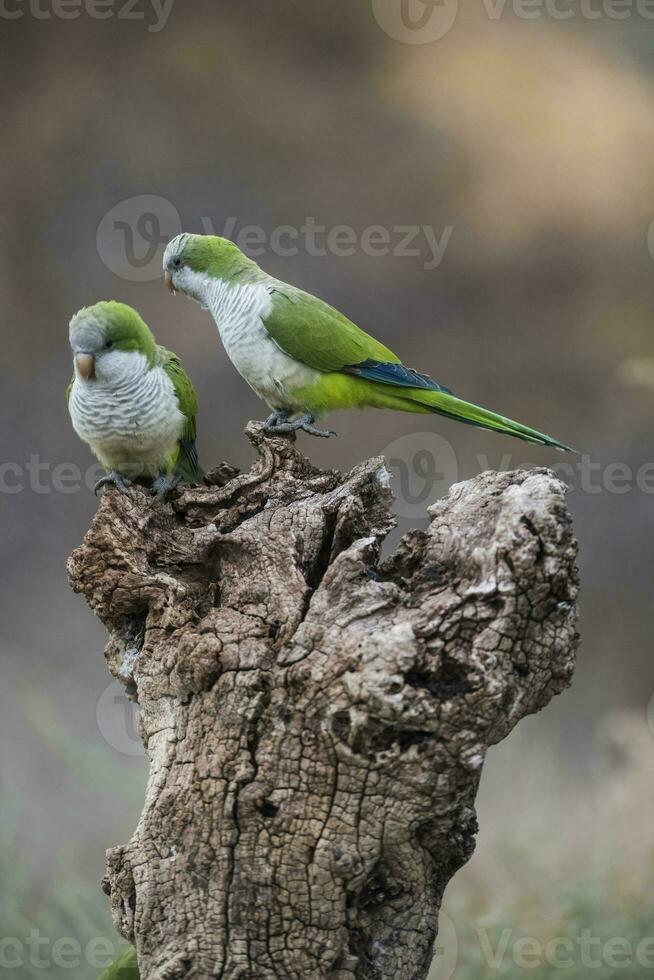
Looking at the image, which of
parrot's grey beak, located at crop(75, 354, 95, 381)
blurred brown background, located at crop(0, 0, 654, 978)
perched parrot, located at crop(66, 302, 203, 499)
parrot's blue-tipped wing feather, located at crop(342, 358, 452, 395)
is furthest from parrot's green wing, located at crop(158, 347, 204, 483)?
blurred brown background, located at crop(0, 0, 654, 978)

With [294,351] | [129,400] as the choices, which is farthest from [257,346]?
[129,400]

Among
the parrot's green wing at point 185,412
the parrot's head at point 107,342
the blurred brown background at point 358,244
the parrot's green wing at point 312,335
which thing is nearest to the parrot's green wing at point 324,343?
Answer: the parrot's green wing at point 312,335

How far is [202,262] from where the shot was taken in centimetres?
330

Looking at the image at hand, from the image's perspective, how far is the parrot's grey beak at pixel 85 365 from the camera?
9.16ft

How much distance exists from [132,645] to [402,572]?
0.77 metres

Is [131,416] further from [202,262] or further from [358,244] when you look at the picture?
[358,244]

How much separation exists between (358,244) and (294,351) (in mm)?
1980

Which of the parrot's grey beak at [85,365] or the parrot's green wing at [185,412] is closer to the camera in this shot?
the parrot's grey beak at [85,365]

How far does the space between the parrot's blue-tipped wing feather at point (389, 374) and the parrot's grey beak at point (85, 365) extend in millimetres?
856

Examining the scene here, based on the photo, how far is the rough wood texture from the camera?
2.09 m

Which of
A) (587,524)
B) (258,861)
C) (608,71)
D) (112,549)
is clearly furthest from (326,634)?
(608,71)

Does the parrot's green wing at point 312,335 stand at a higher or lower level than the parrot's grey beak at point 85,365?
higher

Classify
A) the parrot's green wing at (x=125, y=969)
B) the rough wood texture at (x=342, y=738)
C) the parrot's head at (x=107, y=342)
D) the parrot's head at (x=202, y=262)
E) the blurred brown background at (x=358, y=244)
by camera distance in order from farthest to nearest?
the blurred brown background at (x=358, y=244)
the parrot's head at (x=202, y=262)
the parrot's head at (x=107, y=342)
the parrot's green wing at (x=125, y=969)
the rough wood texture at (x=342, y=738)

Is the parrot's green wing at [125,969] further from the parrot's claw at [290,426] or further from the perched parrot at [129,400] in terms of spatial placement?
the parrot's claw at [290,426]
